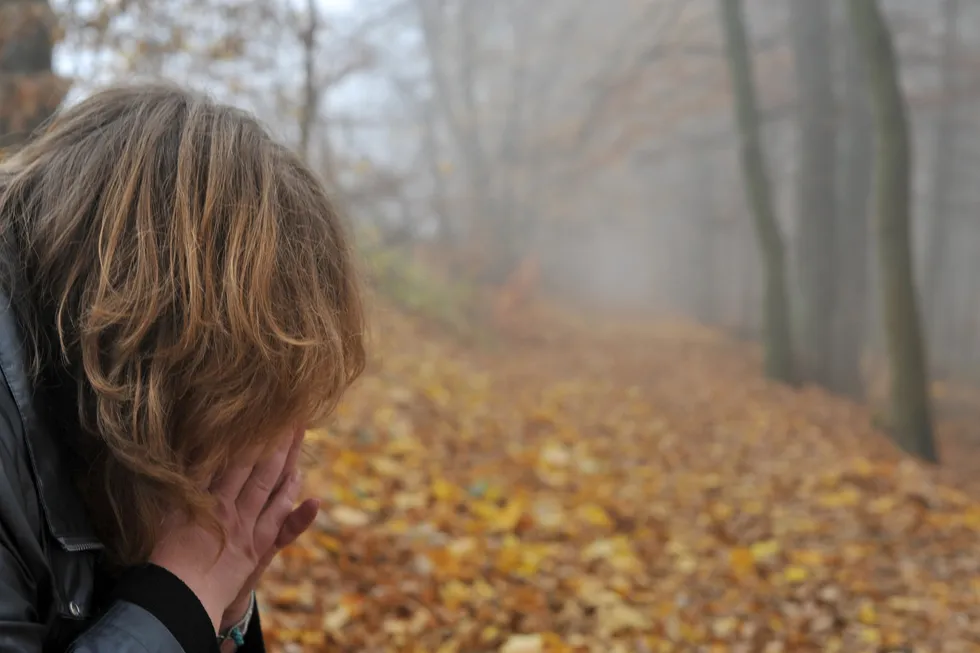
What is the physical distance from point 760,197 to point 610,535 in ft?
23.7

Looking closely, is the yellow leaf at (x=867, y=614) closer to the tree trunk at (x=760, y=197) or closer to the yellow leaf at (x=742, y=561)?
the yellow leaf at (x=742, y=561)

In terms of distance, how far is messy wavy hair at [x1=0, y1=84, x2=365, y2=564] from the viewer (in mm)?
1353

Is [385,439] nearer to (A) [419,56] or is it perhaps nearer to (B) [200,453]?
(B) [200,453]

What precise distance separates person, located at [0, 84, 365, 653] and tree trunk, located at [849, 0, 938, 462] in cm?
719

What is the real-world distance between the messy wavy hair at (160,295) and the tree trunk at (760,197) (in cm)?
963

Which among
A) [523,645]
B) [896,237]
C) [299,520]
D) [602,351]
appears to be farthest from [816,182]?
[299,520]

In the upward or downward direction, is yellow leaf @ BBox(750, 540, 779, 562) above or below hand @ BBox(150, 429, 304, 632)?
below

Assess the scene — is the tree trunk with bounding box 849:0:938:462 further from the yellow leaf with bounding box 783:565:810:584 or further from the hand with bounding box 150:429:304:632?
the hand with bounding box 150:429:304:632

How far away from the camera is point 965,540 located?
4793 mm

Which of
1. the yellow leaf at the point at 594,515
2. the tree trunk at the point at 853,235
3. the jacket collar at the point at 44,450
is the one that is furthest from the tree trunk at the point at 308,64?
the tree trunk at the point at 853,235

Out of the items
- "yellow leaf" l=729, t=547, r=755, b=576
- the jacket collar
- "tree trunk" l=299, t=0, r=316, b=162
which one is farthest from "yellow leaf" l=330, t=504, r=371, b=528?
"tree trunk" l=299, t=0, r=316, b=162

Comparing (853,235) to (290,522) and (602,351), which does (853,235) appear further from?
(290,522)

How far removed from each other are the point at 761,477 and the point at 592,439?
4.99ft

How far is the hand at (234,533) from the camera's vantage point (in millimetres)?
1479
